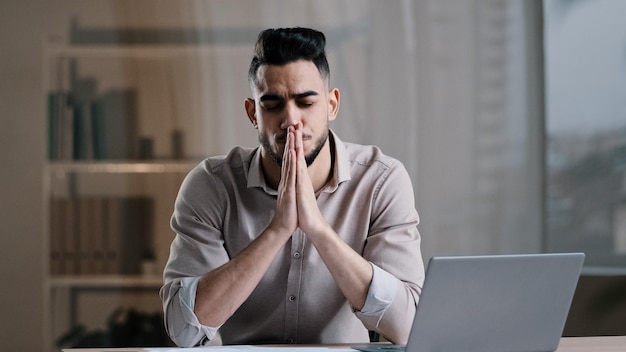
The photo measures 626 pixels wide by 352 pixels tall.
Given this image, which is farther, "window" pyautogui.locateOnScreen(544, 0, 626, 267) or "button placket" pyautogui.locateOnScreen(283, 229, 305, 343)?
"window" pyautogui.locateOnScreen(544, 0, 626, 267)

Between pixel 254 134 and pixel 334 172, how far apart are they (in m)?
1.57

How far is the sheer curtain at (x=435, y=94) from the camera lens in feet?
12.4

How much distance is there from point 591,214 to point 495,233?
0.43 m

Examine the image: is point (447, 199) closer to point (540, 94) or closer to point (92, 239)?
point (540, 94)

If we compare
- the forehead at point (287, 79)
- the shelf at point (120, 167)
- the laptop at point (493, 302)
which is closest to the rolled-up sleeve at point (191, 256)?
the forehead at point (287, 79)

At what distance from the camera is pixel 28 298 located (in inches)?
148

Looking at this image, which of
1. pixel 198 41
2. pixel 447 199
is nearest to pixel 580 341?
pixel 447 199

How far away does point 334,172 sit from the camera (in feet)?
7.39

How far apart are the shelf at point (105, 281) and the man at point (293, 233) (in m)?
1.62

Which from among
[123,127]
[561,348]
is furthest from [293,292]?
[123,127]

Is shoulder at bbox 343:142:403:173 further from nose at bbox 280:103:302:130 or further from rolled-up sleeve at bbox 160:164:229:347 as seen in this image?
rolled-up sleeve at bbox 160:164:229:347

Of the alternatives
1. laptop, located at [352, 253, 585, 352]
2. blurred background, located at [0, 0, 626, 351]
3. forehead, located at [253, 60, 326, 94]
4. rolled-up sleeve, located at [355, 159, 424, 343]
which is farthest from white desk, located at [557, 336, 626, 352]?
blurred background, located at [0, 0, 626, 351]

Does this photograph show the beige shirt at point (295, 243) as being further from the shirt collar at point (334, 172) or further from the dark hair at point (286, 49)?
the dark hair at point (286, 49)

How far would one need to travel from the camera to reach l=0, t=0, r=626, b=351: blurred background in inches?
147
